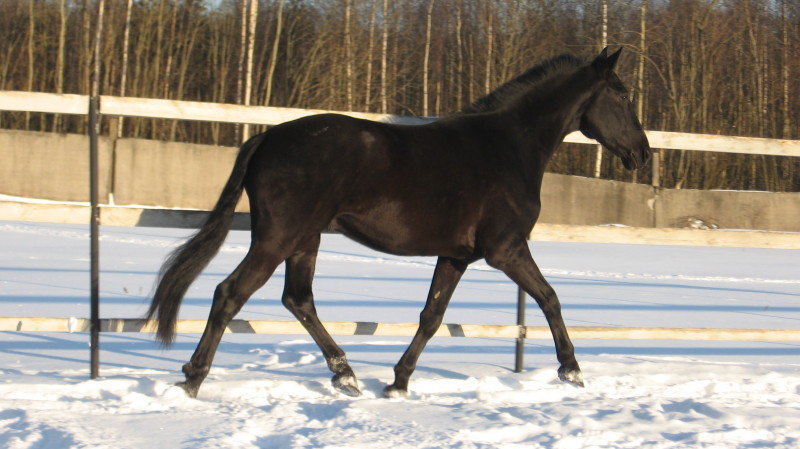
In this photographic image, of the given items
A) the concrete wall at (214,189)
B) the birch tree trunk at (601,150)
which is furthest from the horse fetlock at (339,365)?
the birch tree trunk at (601,150)

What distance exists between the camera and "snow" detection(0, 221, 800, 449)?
10.4 feet

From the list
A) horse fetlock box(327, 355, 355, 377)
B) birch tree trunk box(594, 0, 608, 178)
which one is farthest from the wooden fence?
birch tree trunk box(594, 0, 608, 178)

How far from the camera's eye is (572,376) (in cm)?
418

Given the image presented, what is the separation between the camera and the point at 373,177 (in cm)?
373

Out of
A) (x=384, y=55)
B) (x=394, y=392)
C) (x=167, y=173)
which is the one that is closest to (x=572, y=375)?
(x=394, y=392)

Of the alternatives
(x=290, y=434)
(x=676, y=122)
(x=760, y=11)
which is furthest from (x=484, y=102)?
(x=760, y=11)

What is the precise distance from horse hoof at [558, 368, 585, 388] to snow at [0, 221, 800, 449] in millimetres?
55

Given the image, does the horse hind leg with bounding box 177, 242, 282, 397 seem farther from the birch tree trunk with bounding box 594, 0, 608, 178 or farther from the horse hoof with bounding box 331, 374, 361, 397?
the birch tree trunk with bounding box 594, 0, 608, 178

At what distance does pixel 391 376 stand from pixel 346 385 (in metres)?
0.49

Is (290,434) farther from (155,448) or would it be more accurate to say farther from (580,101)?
(580,101)

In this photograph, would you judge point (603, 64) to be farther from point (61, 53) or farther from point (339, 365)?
point (61, 53)

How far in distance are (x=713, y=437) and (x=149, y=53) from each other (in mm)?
21478

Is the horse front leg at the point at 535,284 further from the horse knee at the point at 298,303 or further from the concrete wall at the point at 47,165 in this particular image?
the concrete wall at the point at 47,165

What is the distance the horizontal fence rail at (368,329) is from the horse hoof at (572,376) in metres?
0.31
